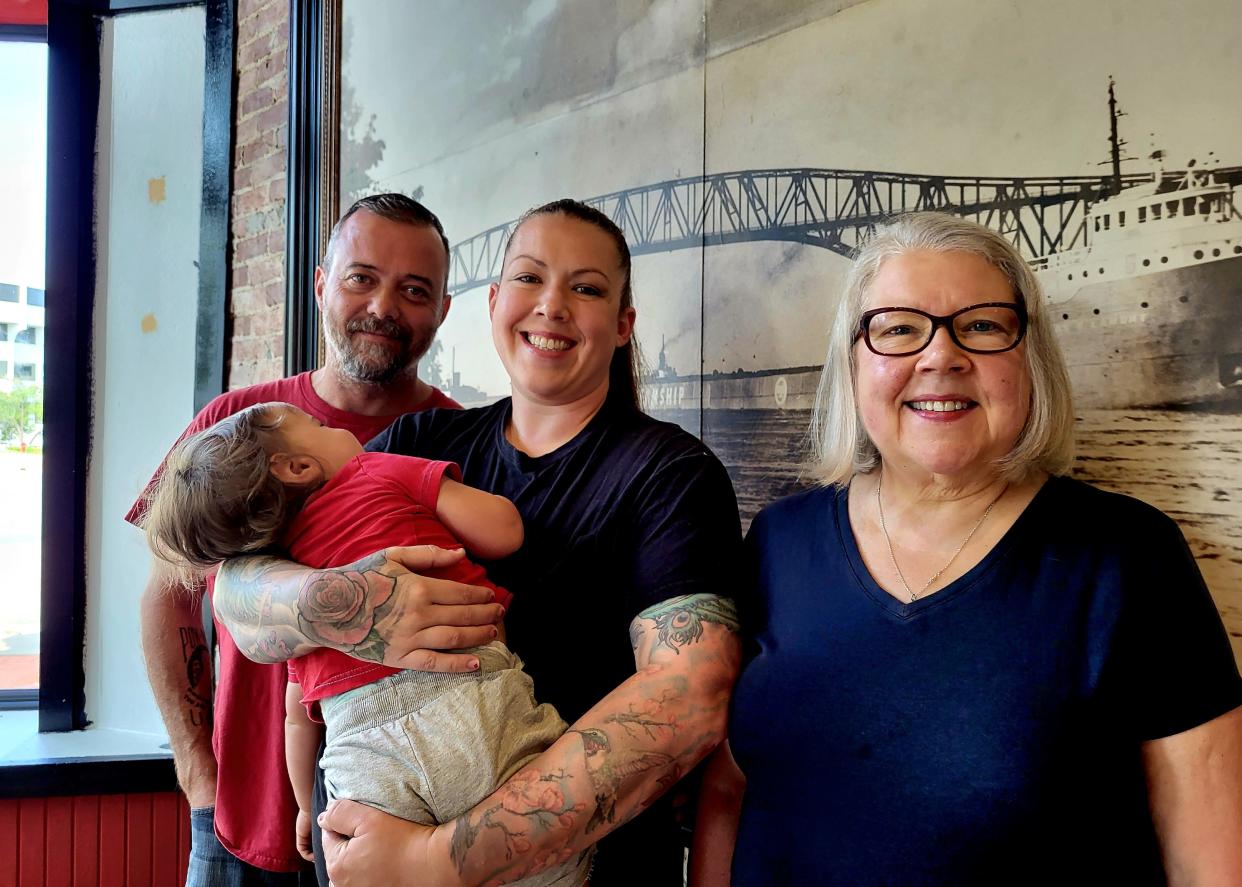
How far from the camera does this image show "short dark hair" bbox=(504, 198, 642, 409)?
141 centimetres

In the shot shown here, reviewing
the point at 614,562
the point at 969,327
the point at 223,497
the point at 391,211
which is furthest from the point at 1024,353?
the point at 391,211

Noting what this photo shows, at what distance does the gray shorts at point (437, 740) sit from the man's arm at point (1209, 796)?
0.75 metres

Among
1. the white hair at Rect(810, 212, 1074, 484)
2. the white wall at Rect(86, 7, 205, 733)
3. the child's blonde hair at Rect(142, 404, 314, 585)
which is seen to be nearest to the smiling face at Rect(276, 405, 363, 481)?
the child's blonde hair at Rect(142, 404, 314, 585)

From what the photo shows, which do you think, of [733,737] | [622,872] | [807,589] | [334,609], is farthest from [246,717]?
[807,589]

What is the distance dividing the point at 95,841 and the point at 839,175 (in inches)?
119

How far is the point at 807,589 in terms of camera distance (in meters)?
1.20

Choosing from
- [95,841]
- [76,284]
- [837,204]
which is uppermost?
[76,284]

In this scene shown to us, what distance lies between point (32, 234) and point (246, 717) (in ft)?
8.12

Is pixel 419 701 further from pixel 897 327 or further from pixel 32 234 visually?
pixel 32 234

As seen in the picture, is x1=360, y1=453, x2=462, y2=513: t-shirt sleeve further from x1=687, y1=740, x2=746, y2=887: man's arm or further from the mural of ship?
the mural of ship

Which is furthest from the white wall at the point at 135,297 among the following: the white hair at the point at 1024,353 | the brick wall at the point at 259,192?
the white hair at the point at 1024,353

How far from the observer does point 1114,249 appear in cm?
125

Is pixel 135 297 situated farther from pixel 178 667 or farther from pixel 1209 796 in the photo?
pixel 1209 796

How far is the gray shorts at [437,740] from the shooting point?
1.10m
